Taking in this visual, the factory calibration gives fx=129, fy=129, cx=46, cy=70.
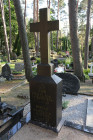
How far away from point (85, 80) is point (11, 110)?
18.3ft

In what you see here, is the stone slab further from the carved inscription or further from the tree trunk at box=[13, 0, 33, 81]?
the tree trunk at box=[13, 0, 33, 81]

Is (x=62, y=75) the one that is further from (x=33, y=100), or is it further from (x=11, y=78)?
(x=11, y=78)

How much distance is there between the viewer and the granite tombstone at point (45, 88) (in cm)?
288

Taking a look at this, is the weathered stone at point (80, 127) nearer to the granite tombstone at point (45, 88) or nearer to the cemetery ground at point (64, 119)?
the cemetery ground at point (64, 119)

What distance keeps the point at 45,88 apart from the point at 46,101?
32 centimetres

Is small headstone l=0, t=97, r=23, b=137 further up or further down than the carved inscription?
further down

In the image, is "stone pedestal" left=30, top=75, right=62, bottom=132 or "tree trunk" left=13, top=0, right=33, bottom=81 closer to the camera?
"stone pedestal" left=30, top=75, right=62, bottom=132

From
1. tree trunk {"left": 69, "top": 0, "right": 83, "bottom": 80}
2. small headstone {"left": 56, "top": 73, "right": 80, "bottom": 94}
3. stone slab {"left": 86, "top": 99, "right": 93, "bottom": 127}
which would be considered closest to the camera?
stone slab {"left": 86, "top": 99, "right": 93, "bottom": 127}

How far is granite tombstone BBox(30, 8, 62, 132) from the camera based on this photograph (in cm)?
288

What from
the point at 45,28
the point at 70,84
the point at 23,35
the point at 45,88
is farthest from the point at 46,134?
the point at 23,35

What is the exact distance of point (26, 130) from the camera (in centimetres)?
302

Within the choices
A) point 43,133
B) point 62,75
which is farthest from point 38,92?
point 62,75

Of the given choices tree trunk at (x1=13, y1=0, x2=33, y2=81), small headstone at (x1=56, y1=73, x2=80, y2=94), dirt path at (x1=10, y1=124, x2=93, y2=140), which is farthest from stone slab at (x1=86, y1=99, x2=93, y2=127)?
tree trunk at (x1=13, y1=0, x2=33, y2=81)

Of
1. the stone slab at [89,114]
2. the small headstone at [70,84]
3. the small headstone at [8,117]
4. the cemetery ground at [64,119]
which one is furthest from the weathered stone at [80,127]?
the small headstone at [70,84]
